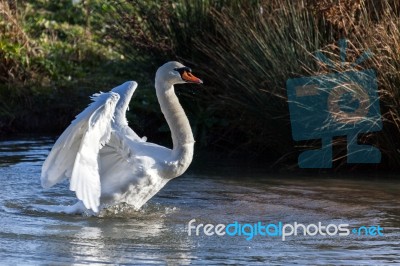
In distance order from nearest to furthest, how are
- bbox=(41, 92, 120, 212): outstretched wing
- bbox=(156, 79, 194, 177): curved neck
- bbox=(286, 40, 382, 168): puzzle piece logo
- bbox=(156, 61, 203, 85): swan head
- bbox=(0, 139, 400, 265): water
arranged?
1. bbox=(0, 139, 400, 265): water
2. bbox=(41, 92, 120, 212): outstretched wing
3. bbox=(156, 79, 194, 177): curved neck
4. bbox=(156, 61, 203, 85): swan head
5. bbox=(286, 40, 382, 168): puzzle piece logo

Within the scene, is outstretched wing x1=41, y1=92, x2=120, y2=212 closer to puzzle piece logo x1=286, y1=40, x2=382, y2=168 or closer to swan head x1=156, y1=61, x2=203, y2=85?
swan head x1=156, y1=61, x2=203, y2=85

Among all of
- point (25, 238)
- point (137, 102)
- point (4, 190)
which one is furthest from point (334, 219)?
point (137, 102)

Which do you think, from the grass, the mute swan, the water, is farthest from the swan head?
the grass

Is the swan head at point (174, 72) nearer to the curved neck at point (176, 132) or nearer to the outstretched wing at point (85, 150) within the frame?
the curved neck at point (176, 132)

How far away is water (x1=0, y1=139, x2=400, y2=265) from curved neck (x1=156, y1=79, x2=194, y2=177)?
1.33 ft

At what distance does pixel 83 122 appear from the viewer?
7.53 meters

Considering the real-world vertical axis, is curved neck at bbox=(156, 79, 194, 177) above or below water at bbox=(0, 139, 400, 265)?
above

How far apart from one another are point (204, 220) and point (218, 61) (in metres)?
2.87

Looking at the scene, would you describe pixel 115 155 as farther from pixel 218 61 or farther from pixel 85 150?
pixel 218 61

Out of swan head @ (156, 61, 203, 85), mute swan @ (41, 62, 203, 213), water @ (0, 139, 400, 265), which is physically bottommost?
water @ (0, 139, 400, 265)

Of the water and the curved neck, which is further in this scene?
the curved neck

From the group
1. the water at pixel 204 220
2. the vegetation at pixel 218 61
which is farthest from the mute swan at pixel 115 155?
the vegetation at pixel 218 61

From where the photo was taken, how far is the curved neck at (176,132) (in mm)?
8172

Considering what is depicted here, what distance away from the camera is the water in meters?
6.73
